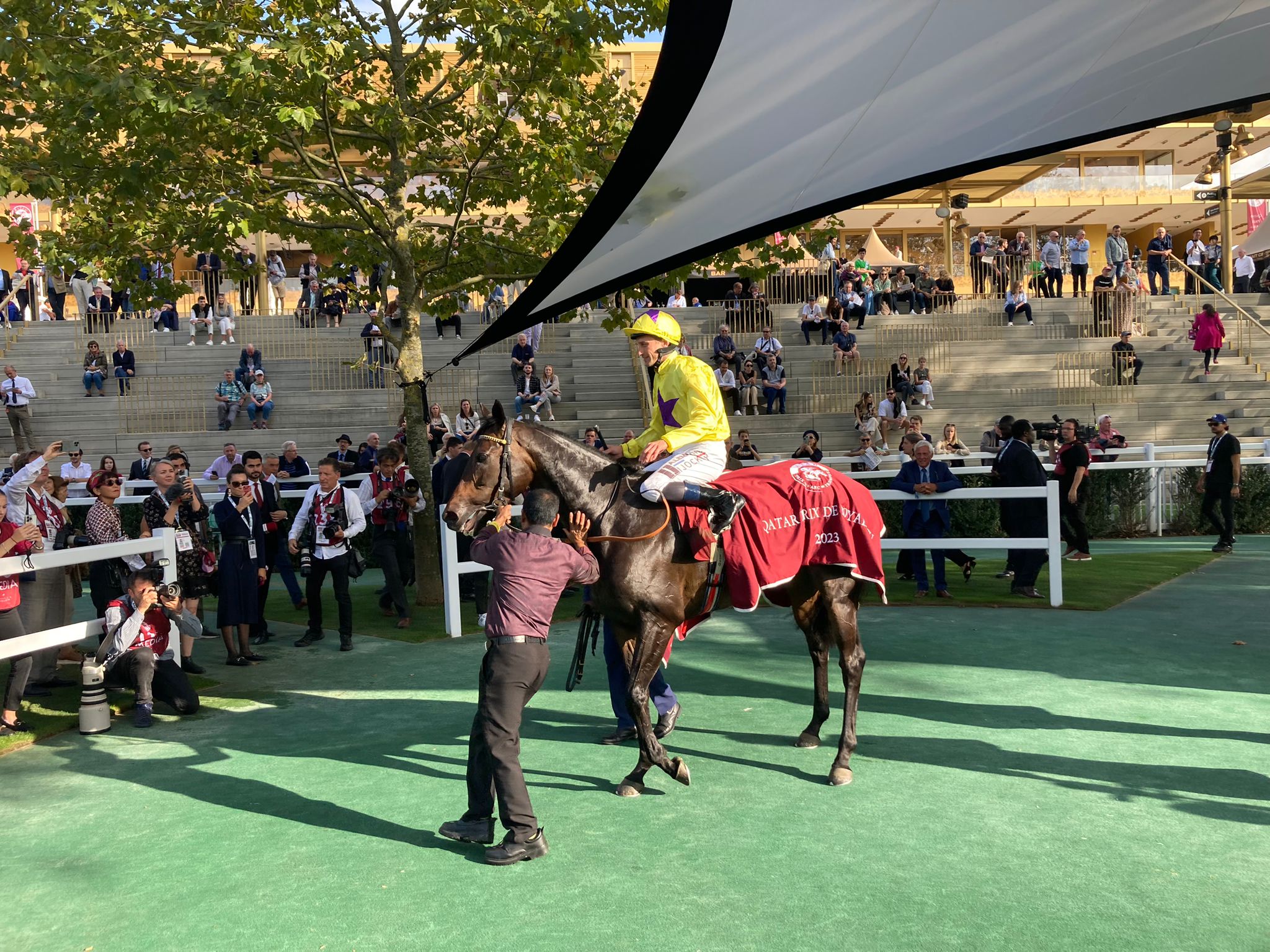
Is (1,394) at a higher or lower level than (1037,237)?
lower

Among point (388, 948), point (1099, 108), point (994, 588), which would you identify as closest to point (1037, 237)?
point (994, 588)

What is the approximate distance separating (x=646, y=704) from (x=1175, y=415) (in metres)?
23.5

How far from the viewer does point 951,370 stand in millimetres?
27734

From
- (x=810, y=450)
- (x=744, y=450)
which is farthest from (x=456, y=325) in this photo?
(x=810, y=450)

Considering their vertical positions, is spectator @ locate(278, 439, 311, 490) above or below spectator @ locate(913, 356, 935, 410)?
below

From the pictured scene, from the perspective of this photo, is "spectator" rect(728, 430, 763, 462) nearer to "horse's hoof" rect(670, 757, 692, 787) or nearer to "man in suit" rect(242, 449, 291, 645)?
"man in suit" rect(242, 449, 291, 645)

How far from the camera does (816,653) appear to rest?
25.0 ft

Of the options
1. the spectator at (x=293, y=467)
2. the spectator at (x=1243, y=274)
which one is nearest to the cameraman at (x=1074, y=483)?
the spectator at (x=293, y=467)

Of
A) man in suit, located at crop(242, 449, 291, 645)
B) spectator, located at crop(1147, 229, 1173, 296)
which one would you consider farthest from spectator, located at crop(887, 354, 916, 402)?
man in suit, located at crop(242, 449, 291, 645)

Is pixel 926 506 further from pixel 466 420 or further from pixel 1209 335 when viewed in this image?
pixel 1209 335

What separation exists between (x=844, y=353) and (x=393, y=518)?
1672cm

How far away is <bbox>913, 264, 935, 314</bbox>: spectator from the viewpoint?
99.9ft

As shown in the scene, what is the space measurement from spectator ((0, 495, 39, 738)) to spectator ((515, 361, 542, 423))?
16.6 m

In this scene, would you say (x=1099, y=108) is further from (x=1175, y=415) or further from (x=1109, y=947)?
(x=1175, y=415)
